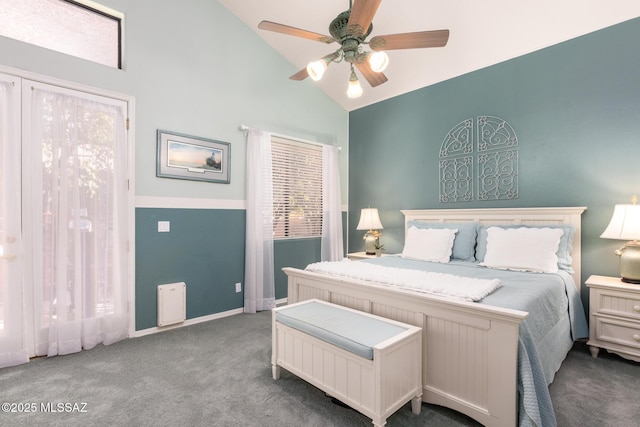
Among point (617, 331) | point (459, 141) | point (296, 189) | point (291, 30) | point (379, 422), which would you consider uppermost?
point (291, 30)

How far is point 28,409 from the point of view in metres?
1.86

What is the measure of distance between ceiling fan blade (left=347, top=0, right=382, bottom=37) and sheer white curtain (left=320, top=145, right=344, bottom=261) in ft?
8.29

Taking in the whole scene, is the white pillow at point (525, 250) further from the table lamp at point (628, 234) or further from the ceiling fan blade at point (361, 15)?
the ceiling fan blade at point (361, 15)

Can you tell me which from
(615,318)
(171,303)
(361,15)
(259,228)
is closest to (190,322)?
(171,303)

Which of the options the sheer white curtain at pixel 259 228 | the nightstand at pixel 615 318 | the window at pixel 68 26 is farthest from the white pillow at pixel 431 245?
the window at pixel 68 26

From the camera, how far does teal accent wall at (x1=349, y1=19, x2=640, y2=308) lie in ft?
9.12

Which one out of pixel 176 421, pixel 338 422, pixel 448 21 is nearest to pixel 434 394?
pixel 338 422

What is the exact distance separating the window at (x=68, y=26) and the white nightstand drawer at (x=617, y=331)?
472 cm

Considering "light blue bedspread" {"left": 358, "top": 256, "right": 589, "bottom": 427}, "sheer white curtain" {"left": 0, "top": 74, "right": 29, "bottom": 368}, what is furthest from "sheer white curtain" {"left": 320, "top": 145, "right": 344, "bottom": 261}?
"sheer white curtain" {"left": 0, "top": 74, "right": 29, "bottom": 368}

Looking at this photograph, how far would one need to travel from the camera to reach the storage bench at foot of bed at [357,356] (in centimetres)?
160

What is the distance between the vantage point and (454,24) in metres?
3.17

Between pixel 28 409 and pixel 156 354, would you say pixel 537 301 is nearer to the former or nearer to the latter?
pixel 156 354

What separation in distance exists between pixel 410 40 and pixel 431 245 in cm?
200

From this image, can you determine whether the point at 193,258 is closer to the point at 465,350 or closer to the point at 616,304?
the point at 465,350
